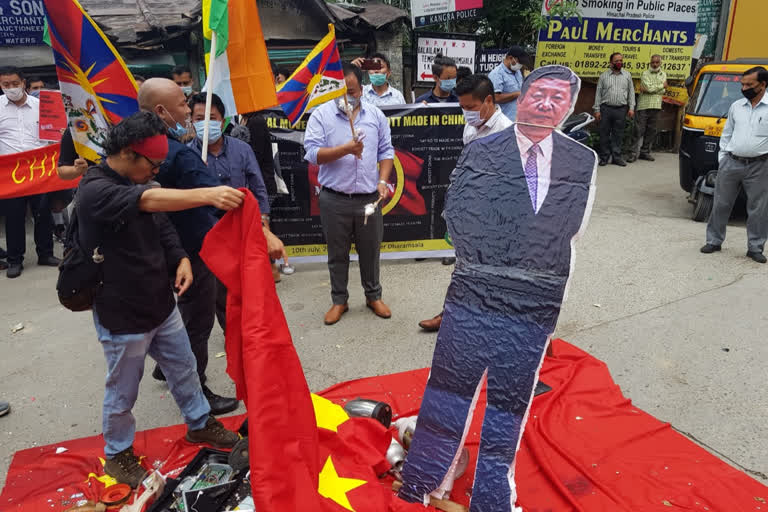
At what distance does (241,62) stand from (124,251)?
132 cm

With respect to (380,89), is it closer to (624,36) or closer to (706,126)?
(706,126)

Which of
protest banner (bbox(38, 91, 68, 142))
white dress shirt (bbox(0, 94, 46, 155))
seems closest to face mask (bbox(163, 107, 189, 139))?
protest banner (bbox(38, 91, 68, 142))

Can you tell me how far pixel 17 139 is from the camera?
6.30m

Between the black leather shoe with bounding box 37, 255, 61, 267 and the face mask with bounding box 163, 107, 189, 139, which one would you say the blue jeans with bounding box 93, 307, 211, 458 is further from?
the black leather shoe with bounding box 37, 255, 61, 267

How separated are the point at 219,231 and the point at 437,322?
253 centimetres

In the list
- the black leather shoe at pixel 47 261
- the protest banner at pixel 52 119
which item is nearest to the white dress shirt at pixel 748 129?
the protest banner at pixel 52 119

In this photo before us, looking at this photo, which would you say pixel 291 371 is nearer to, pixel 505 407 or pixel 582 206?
pixel 505 407

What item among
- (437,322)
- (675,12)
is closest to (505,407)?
(437,322)

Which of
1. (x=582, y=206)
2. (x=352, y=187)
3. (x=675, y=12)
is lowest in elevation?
(x=352, y=187)

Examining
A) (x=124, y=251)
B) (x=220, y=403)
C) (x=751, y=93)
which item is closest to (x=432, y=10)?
(x=751, y=93)

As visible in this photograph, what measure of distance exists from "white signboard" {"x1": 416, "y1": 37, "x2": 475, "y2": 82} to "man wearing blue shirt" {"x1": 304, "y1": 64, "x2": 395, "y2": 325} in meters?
5.52

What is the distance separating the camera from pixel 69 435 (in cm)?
344

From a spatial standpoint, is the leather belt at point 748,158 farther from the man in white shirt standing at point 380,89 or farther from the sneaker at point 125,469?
the sneaker at point 125,469

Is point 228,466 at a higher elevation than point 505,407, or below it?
below
